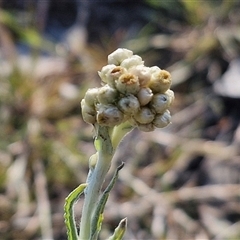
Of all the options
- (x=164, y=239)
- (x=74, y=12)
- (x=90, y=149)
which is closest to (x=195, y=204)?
(x=164, y=239)

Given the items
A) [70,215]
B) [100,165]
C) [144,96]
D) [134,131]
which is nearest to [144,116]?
[144,96]

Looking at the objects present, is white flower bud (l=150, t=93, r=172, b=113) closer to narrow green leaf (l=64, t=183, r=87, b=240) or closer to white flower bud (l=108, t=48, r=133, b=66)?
white flower bud (l=108, t=48, r=133, b=66)

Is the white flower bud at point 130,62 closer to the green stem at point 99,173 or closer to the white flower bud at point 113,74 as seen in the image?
the white flower bud at point 113,74

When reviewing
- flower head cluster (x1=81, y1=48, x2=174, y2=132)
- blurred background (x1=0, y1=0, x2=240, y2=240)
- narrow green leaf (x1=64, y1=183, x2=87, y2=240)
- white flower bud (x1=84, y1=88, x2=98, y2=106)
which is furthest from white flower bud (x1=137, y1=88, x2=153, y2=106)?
blurred background (x1=0, y1=0, x2=240, y2=240)

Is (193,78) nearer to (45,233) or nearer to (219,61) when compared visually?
(219,61)

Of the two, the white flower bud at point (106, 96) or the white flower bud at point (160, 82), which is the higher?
the white flower bud at point (160, 82)

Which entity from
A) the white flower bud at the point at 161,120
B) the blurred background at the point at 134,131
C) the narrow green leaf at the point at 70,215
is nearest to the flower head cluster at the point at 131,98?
the white flower bud at the point at 161,120
